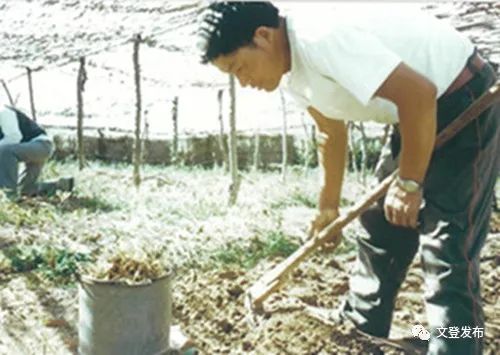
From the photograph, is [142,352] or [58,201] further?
[58,201]

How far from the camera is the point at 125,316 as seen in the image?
164 cm

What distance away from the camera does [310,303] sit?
209 centimetres

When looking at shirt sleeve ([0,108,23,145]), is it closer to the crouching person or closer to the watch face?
the crouching person

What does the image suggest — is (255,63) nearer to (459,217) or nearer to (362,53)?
(362,53)

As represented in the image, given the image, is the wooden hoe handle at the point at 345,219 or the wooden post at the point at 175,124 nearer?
the wooden hoe handle at the point at 345,219

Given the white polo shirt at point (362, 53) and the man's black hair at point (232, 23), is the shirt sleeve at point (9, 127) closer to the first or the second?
A: the white polo shirt at point (362, 53)

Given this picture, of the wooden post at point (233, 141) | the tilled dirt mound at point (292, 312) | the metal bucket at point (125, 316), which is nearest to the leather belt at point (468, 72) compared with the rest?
the tilled dirt mound at point (292, 312)

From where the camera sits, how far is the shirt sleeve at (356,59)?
3.76ft

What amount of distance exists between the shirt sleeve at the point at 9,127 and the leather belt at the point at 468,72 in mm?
2578

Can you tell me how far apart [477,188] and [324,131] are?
15.2 inches

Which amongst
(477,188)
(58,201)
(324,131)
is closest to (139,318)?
(324,131)

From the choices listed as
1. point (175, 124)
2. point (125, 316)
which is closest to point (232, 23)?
point (125, 316)

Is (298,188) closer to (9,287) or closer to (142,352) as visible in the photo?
(9,287)

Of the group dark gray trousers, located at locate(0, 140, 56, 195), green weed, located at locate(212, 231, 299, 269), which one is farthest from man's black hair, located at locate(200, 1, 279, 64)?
dark gray trousers, located at locate(0, 140, 56, 195)
